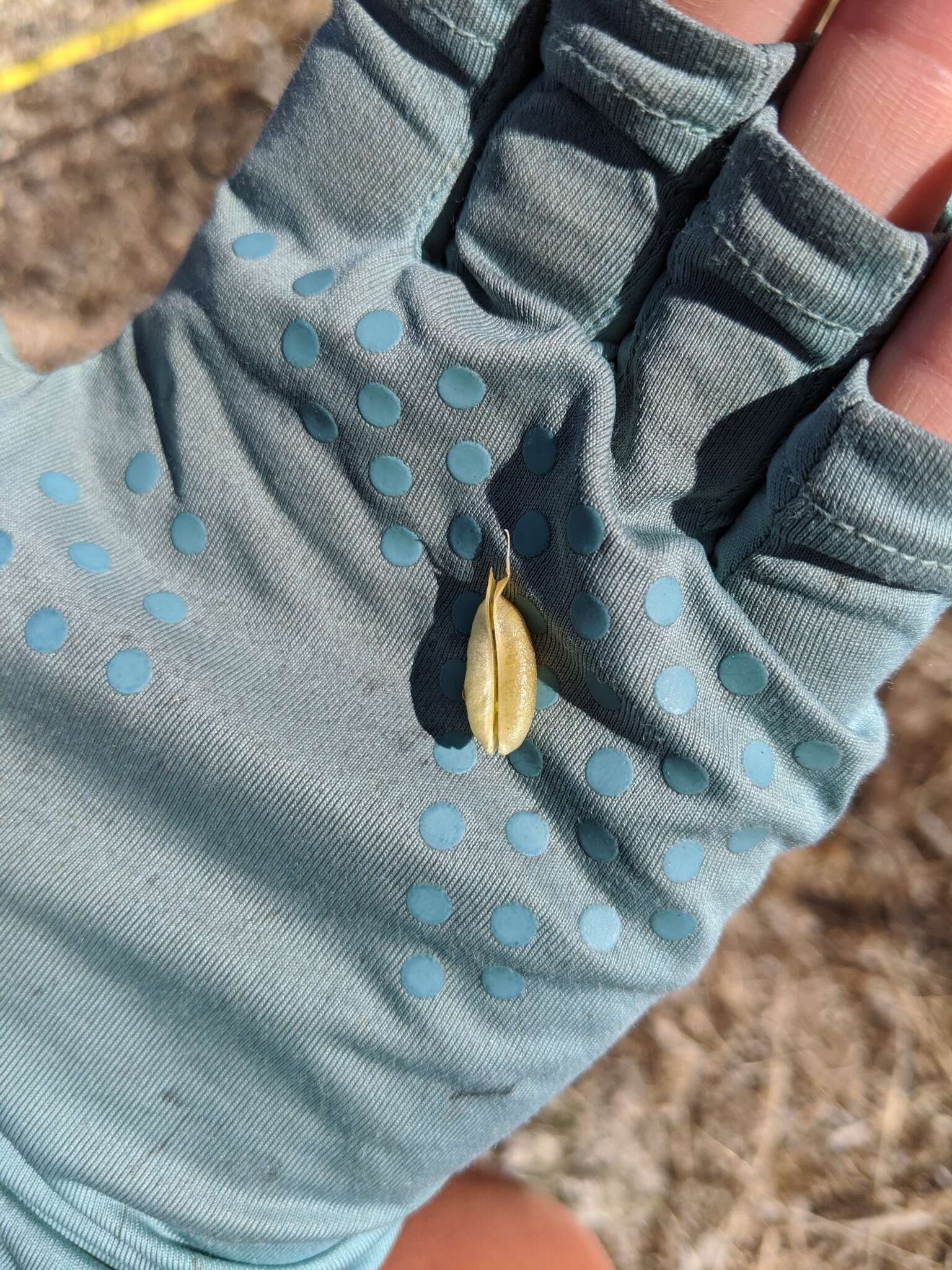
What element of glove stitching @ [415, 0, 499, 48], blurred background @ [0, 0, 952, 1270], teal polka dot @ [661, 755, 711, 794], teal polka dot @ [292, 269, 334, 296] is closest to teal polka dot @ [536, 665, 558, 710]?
teal polka dot @ [661, 755, 711, 794]

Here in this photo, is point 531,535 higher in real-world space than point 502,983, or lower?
higher

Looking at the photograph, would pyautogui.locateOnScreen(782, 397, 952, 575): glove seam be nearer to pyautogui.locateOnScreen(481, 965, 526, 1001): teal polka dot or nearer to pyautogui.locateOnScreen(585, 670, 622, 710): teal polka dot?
pyautogui.locateOnScreen(585, 670, 622, 710): teal polka dot

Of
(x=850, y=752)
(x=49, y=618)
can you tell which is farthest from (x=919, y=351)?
(x=49, y=618)

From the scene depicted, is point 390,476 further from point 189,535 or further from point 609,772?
point 609,772

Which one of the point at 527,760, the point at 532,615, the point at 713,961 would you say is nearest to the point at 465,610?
the point at 532,615

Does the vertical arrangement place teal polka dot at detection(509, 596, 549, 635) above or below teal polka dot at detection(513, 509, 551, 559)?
below

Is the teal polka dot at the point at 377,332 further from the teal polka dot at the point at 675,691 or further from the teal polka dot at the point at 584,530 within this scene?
the teal polka dot at the point at 675,691
